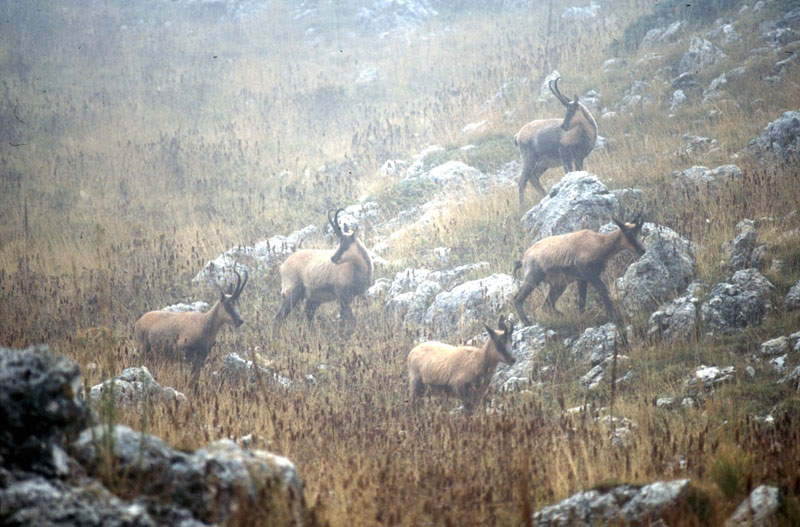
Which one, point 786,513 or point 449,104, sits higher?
point 449,104

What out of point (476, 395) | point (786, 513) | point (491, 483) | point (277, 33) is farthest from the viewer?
point (277, 33)

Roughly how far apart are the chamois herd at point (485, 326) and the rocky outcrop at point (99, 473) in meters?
4.60

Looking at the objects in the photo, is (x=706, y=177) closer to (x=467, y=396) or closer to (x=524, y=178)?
(x=524, y=178)

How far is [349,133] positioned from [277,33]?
38.9 ft

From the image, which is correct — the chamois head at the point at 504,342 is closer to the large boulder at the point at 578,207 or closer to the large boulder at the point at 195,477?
the large boulder at the point at 578,207

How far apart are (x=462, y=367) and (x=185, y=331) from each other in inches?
167

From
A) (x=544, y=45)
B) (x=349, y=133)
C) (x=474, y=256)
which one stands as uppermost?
(x=544, y=45)

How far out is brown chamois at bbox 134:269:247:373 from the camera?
9.99 m

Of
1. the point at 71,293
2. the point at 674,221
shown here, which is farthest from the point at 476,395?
the point at 71,293

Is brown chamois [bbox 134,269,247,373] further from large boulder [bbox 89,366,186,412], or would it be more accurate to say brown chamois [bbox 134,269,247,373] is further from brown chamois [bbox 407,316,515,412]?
brown chamois [bbox 407,316,515,412]

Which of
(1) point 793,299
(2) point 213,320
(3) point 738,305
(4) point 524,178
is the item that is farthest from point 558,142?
(2) point 213,320

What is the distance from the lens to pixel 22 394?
10.2 feet

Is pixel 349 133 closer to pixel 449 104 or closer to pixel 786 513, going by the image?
pixel 449 104

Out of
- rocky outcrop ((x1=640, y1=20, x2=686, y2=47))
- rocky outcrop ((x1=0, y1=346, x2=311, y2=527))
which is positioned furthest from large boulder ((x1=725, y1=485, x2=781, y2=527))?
rocky outcrop ((x1=640, y1=20, x2=686, y2=47))
